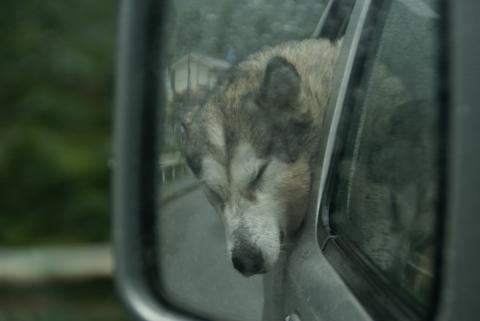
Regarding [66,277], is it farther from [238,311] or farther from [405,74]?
[405,74]

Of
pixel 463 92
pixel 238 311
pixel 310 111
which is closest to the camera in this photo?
pixel 463 92

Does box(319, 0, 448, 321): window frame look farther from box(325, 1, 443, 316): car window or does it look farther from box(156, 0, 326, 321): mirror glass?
box(156, 0, 326, 321): mirror glass

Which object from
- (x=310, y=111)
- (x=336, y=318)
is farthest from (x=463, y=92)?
(x=310, y=111)

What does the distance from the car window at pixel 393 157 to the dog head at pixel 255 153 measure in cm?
33

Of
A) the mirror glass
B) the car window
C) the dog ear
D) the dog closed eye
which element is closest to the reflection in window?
the car window

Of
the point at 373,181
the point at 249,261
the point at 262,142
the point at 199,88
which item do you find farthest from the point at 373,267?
the point at 262,142

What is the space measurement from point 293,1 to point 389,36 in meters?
0.35

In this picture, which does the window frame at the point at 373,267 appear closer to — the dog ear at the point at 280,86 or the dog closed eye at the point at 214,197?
the dog ear at the point at 280,86

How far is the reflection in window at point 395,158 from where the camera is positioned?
1.36m

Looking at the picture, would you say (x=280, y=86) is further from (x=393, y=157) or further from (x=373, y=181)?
(x=393, y=157)

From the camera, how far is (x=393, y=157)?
1567mm

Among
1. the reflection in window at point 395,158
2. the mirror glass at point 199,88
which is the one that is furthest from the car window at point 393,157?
the mirror glass at point 199,88

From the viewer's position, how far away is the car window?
53.3 inches

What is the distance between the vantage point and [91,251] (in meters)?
6.91
